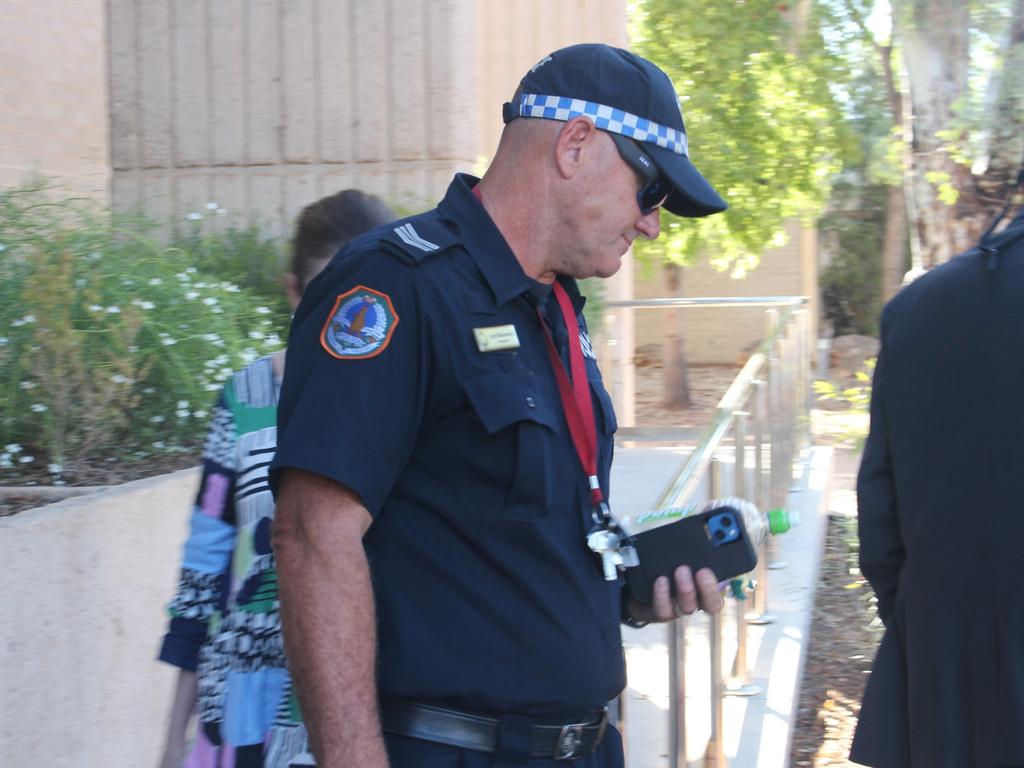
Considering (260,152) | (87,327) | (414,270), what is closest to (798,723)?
(87,327)

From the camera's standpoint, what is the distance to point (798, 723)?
5602 mm

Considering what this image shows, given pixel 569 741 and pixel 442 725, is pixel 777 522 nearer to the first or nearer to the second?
pixel 569 741

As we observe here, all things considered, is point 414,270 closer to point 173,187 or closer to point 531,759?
point 531,759

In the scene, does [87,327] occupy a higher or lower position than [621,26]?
lower

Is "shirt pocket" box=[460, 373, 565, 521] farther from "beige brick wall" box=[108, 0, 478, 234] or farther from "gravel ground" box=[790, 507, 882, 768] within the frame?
"beige brick wall" box=[108, 0, 478, 234]

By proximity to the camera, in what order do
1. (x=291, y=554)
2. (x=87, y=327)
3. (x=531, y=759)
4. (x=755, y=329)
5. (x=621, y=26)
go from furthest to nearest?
(x=755, y=329)
(x=621, y=26)
(x=87, y=327)
(x=531, y=759)
(x=291, y=554)

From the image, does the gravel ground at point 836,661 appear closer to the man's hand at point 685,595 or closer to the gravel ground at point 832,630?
the gravel ground at point 832,630

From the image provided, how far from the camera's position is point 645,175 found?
1.76 metres

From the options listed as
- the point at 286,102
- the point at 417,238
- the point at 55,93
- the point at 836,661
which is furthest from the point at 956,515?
the point at 55,93

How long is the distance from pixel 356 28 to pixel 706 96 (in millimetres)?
7207

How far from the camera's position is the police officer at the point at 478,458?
1.51 metres

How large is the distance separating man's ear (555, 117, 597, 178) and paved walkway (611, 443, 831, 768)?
1.00 meters

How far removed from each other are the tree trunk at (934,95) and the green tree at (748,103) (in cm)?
631

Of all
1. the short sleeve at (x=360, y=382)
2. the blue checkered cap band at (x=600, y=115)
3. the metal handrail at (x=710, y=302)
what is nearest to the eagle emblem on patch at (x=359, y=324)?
the short sleeve at (x=360, y=382)
